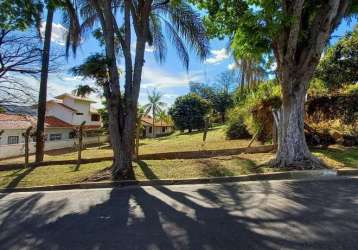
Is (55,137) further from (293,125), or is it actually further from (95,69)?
(293,125)

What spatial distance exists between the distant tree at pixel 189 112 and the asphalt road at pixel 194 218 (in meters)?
38.9

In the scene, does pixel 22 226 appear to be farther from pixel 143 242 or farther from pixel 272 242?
pixel 272 242

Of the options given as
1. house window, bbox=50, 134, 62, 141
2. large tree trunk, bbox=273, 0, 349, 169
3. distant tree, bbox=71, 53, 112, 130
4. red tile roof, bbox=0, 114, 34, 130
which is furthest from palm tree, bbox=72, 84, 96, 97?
house window, bbox=50, 134, 62, 141

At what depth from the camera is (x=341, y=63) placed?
19.0 m

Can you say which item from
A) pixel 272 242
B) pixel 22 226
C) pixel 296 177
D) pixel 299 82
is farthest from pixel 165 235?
pixel 299 82

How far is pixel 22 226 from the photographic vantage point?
550 centimetres

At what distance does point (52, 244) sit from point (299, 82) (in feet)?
25.3

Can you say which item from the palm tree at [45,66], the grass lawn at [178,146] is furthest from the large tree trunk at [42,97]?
the grass lawn at [178,146]

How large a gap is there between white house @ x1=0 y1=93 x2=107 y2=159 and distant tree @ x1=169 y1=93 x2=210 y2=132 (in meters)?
11.4

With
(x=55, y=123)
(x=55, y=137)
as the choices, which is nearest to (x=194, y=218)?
(x=55, y=137)

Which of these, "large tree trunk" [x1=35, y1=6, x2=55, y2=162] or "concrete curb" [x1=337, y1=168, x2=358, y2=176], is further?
"large tree trunk" [x1=35, y1=6, x2=55, y2=162]

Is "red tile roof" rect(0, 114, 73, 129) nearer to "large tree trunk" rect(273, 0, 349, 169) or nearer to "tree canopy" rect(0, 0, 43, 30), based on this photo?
"tree canopy" rect(0, 0, 43, 30)

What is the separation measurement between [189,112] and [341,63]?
96.1 ft

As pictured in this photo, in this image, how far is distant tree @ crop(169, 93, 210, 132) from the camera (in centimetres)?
4681
